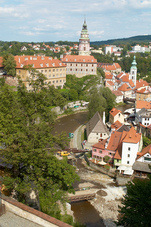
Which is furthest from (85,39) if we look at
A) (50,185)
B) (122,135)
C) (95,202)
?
(50,185)

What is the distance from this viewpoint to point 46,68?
50.3m

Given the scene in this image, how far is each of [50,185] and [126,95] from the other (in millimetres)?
52116

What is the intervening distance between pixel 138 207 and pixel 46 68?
42.1 metres

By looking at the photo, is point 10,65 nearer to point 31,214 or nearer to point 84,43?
point 84,43

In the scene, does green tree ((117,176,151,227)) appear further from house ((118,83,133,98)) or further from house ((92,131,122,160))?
house ((118,83,133,98))

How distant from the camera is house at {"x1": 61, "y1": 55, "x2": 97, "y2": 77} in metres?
58.1

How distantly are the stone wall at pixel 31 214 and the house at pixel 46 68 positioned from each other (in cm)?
3940

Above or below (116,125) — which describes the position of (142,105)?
above

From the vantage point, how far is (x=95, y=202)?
62.4 feet

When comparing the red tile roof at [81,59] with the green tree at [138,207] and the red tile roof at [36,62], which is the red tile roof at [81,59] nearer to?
the red tile roof at [36,62]

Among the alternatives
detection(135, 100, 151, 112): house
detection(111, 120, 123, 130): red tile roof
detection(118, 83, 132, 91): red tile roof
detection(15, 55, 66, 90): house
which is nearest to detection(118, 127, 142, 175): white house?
detection(111, 120, 123, 130): red tile roof

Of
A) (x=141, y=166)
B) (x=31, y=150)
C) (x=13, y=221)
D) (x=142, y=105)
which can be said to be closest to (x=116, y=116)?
(x=142, y=105)

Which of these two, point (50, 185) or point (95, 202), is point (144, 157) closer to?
point (95, 202)

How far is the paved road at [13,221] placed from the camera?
8.39 m
